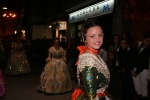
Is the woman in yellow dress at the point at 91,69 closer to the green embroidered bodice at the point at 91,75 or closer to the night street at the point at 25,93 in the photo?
the green embroidered bodice at the point at 91,75

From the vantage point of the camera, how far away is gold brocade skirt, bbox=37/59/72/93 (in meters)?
7.98

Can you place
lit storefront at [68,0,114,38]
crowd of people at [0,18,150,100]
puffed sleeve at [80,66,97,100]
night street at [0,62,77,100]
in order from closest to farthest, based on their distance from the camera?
puffed sleeve at [80,66,97,100]
crowd of people at [0,18,150,100]
night street at [0,62,77,100]
lit storefront at [68,0,114,38]

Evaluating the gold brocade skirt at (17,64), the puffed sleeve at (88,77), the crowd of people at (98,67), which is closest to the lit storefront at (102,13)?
the crowd of people at (98,67)

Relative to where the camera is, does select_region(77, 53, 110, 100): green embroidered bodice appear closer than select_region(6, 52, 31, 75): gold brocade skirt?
Yes

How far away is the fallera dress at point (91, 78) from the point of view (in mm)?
2231

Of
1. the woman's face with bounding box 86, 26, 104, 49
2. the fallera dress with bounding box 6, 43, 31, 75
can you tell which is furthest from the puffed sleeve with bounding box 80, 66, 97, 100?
the fallera dress with bounding box 6, 43, 31, 75

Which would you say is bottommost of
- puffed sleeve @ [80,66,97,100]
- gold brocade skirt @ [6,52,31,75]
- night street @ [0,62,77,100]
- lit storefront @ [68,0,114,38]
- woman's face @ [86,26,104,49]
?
night street @ [0,62,77,100]

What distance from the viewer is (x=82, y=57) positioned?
2.48m

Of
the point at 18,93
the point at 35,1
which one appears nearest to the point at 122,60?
the point at 18,93

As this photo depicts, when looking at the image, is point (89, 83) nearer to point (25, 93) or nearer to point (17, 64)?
point (25, 93)

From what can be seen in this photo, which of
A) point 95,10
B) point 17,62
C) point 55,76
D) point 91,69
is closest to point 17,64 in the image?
point 17,62

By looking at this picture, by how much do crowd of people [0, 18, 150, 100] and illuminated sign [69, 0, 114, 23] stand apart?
7.91 ft

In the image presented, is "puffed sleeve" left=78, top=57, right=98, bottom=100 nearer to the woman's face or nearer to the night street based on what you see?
the woman's face

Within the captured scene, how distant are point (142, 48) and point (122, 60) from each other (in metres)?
0.57
